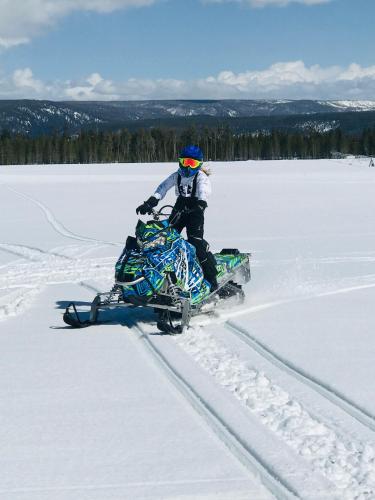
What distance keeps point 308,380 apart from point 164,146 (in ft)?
351

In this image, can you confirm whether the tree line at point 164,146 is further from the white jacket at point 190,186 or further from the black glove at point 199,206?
the black glove at point 199,206

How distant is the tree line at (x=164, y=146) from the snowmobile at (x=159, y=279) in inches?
4035

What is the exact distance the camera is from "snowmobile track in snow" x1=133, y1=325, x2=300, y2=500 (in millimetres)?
3164

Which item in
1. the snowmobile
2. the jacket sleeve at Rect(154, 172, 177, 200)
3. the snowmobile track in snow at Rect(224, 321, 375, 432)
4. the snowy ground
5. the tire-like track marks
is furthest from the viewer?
the tire-like track marks

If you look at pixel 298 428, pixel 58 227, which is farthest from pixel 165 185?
pixel 58 227

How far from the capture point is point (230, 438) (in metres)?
3.75

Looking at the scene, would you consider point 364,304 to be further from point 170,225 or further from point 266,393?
point 266,393

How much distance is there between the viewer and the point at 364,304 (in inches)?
299

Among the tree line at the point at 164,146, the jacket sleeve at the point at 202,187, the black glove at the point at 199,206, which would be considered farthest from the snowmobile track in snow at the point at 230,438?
the tree line at the point at 164,146

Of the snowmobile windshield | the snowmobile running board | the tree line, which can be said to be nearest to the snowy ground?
the snowmobile running board

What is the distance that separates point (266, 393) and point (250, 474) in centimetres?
120

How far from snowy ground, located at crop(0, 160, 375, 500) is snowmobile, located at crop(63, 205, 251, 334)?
0.22 m

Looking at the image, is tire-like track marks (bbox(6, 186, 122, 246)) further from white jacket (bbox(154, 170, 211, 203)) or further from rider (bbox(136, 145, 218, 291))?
rider (bbox(136, 145, 218, 291))

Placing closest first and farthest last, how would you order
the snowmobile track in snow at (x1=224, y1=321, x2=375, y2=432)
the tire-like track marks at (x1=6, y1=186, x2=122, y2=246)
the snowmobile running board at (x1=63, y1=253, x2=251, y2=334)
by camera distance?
the snowmobile track in snow at (x1=224, y1=321, x2=375, y2=432) < the snowmobile running board at (x1=63, y1=253, x2=251, y2=334) < the tire-like track marks at (x1=6, y1=186, x2=122, y2=246)
